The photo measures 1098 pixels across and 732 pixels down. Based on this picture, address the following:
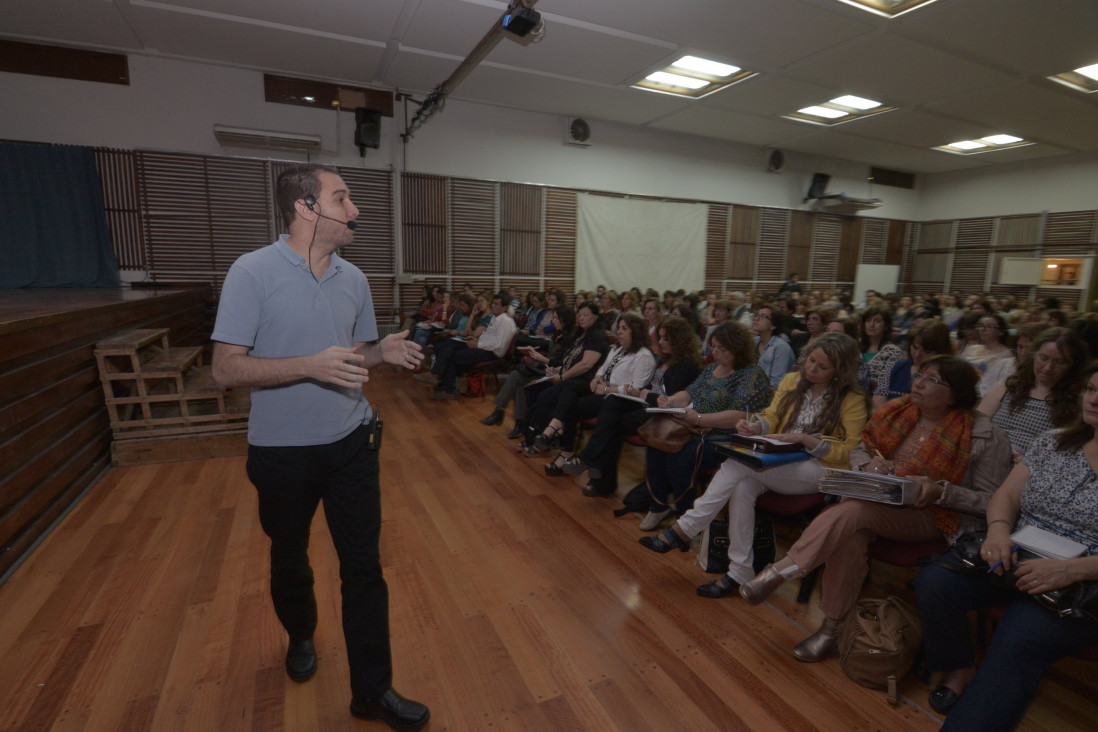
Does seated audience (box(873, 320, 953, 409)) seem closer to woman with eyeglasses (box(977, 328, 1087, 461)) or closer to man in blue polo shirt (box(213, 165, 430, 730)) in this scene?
woman with eyeglasses (box(977, 328, 1087, 461))

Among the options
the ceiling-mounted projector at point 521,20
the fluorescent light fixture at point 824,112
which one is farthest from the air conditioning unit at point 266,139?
the fluorescent light fixture at point 824,112

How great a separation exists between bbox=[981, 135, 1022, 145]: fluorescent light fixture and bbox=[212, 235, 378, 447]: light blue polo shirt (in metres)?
12.1

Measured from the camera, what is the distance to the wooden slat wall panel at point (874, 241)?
39.7 feet

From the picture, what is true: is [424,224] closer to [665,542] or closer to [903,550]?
[665,542]

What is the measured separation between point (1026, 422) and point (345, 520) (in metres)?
3.15

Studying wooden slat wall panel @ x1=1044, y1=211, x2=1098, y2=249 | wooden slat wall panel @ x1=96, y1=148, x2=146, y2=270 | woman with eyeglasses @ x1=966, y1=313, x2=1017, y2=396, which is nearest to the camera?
woman with eyeglasses @ x1=966, y1=313, x2=1017, y2=396

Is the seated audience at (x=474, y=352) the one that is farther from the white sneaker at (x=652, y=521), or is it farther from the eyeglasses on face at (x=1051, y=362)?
the eyeglasses on face at (x=1051, y=362)

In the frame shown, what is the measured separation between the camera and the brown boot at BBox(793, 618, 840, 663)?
6.81 ft

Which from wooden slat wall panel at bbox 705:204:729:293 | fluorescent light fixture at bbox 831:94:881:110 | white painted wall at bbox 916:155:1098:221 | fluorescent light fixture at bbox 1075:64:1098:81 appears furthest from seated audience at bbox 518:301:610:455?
white painted wall at bbox 916:155:1098:221

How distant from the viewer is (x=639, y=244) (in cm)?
991

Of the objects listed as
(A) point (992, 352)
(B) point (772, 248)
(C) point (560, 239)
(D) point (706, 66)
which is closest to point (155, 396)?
(A) point (992, 352)

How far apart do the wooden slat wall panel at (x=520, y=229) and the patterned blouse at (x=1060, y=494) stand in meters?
7.91

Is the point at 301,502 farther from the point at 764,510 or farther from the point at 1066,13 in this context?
the point at 1066,13

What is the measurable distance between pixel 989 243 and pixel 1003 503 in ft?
42.1
